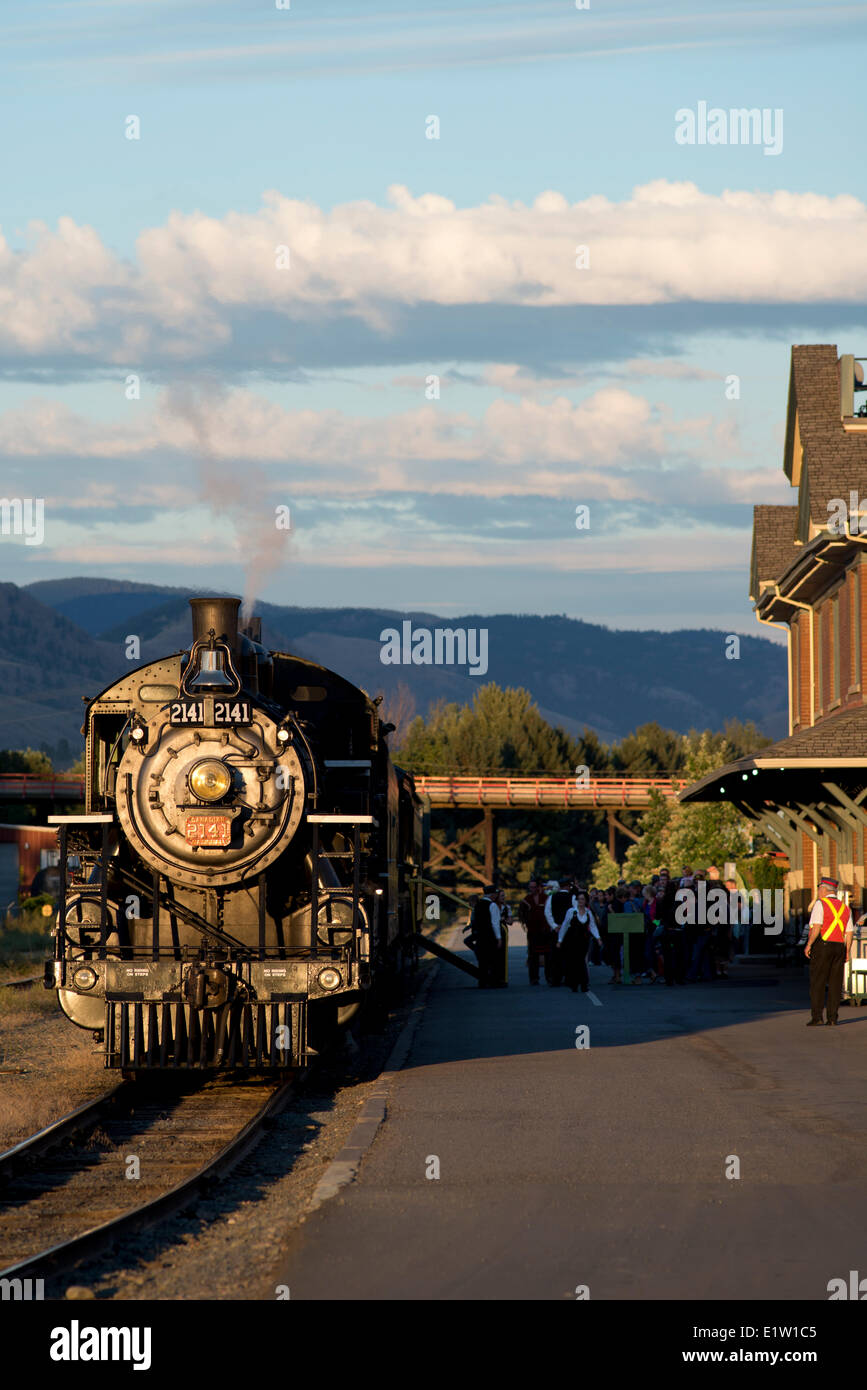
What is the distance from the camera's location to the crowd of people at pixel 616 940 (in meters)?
24.2

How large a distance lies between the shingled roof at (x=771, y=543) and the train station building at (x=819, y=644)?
4 cm

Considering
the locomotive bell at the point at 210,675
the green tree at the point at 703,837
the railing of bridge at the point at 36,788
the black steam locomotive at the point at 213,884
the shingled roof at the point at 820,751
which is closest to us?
the black steam locomotive at the point at 213,884

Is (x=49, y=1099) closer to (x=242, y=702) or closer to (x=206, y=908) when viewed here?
(x=206, y=908)

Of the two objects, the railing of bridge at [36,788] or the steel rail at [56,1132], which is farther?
the railing of bridge at [36,788]

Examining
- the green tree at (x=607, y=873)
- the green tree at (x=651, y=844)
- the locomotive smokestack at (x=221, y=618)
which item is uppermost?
the locomotive smokestack at (x=221, y=618)

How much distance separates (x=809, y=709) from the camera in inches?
1283

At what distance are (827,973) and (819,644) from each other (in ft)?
42.9

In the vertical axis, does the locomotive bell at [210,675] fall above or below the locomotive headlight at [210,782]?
above

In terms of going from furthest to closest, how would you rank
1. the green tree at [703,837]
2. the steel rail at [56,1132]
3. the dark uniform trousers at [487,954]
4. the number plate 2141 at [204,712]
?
the green tree at [703,837]
the dark uniform trousers at [487,954]
the number plate 2141 at [204,712]
the steel rail at [56,1132]

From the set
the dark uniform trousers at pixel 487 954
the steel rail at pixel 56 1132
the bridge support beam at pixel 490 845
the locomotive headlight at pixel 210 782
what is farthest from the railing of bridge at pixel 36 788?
the steel rail at pixel 56 1132

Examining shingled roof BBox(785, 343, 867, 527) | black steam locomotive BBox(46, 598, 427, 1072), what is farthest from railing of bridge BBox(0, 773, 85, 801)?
black steam locomotive BBox(46, 598, 427, 1072)

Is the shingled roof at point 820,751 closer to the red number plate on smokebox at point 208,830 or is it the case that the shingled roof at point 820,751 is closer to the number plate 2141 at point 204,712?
the number plate 2141 at point 204,712
